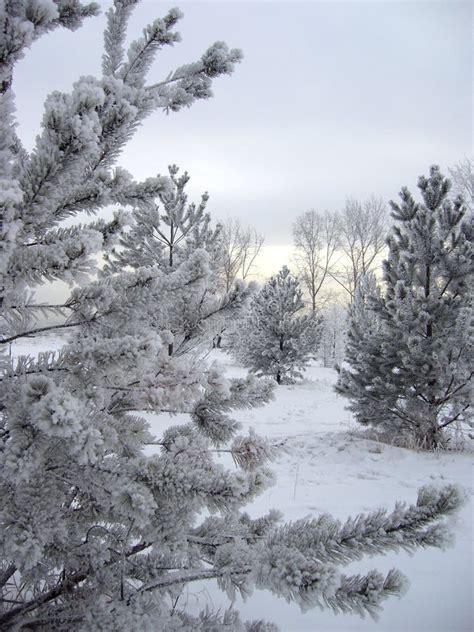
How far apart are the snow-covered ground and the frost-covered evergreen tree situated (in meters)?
8.13

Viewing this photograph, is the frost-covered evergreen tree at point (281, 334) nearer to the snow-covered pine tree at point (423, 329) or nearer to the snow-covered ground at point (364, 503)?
the snow-covered ground at point (364, 503)

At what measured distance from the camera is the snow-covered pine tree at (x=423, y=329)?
6.38 meters

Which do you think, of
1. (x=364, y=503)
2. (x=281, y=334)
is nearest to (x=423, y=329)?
(x=364, y=503)

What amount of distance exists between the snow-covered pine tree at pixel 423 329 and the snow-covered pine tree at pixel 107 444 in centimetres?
566

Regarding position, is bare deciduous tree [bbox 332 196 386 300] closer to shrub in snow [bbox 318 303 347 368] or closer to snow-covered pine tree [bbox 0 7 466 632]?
shrub in snow [bbox 318 303 347 368]

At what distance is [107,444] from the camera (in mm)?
1177

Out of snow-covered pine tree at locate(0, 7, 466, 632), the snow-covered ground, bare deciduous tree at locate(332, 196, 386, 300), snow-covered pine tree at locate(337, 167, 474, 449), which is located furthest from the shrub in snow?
snow-covered pine tree at locate(0, 7, 466, 632)

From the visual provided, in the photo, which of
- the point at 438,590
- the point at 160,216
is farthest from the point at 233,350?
the point at 438,590

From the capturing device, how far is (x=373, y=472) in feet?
17.3

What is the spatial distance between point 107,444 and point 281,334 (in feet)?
55.7

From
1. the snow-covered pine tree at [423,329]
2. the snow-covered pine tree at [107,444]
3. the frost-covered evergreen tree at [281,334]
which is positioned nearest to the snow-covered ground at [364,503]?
the snow-covered pine tree at [107,444]

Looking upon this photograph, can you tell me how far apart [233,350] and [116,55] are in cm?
2409

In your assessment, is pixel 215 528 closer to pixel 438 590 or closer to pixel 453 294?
pixel 438 590

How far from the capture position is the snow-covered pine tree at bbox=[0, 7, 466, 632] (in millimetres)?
970
